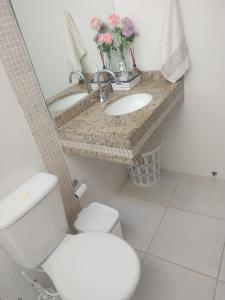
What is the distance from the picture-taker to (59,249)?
1250mm

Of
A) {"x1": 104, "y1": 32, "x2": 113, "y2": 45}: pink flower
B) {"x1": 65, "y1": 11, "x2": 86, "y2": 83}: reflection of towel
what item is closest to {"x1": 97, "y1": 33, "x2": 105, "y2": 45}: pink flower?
{"x1": 104, "y1": 32, "x2": 113, "y2": 45}: pink flower

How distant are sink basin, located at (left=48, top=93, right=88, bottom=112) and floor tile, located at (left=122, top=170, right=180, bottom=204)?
1.02 meters

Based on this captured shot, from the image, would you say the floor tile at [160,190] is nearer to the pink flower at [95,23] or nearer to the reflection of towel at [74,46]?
the reflection of towel at [74,46]

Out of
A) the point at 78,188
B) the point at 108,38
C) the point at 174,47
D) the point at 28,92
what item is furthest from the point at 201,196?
the point at 28,92

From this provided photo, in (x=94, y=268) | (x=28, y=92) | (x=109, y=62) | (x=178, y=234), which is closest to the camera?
(x=94, y=268)

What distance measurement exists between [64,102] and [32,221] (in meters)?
0.74

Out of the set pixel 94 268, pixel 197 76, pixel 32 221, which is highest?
pixel 197 76

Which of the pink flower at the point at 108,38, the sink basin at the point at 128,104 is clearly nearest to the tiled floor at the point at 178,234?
the sink basin at the point at 128,104

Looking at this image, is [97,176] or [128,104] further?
[97,176]

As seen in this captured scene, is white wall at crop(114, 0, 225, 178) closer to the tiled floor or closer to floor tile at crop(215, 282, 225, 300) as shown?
the tiled floor

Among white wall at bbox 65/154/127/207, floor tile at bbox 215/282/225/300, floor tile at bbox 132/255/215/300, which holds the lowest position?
floor tile at bbox 132/255/215/300

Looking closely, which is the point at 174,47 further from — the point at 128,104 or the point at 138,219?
the point at 138,219

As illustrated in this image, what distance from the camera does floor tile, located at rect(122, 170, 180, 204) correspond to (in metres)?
2.02

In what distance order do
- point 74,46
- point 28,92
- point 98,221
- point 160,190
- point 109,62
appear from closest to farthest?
point 28,92
point 98,221
point 74,46
point 109,62
point 160,190
